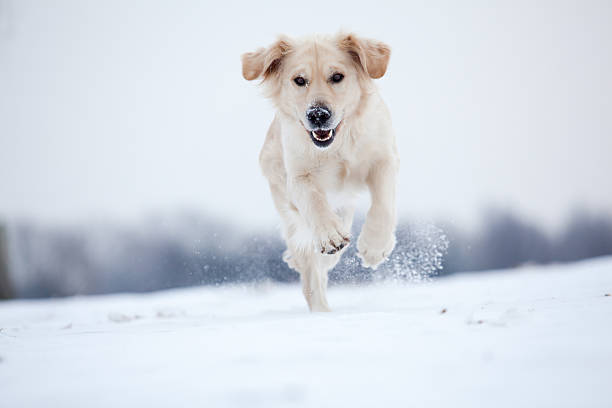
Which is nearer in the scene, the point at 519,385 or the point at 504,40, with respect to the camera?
the point at 519,385

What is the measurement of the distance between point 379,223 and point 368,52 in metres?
1.35

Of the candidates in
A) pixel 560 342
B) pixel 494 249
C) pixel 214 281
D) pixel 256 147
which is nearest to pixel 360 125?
pixel 256 147

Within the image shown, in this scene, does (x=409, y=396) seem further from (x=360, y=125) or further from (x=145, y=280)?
(x=145, y=280)

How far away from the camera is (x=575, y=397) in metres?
1.21

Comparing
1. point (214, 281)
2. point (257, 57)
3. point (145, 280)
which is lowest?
point (145, 280)

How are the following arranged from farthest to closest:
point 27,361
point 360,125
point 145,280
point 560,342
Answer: point 145,280
point 360,125
point 27,361
point 560,342

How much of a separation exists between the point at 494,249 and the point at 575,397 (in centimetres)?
1037

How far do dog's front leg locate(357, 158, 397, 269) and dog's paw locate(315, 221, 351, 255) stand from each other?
288mm

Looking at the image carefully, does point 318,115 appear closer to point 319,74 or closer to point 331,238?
point 319,74

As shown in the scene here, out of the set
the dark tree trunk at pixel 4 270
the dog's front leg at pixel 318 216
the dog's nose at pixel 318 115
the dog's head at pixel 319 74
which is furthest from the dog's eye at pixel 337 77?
the dark tree trunk at pixel 4 270

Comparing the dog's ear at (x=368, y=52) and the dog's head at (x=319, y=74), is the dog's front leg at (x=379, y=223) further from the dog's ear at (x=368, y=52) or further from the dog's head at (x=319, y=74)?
the dog's ear at (x=368, y=52)

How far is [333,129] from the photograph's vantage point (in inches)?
140

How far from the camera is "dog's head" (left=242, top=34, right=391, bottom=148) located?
3527 mm

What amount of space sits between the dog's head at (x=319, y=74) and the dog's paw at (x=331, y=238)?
0.62 metres
